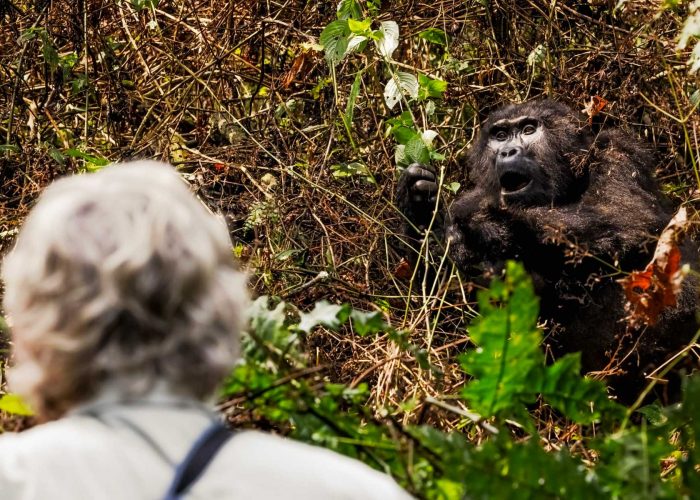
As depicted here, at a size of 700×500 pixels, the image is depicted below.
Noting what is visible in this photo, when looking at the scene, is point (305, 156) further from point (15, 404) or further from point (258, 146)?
point (15, 404)

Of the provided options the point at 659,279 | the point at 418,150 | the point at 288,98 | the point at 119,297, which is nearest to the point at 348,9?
the point at 418,150

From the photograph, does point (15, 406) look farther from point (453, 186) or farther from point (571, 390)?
point (453, 186)

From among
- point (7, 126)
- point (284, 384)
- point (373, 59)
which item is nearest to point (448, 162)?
point (373, 59)

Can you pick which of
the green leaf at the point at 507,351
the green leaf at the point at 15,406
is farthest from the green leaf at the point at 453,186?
the green leaf at the point at 15,406

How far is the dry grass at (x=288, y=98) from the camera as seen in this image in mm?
4609

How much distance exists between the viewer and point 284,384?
87.7 inches

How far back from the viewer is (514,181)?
4977 mm

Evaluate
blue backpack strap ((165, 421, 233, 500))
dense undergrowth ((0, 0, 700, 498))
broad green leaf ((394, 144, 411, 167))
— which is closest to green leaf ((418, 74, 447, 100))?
dense undergrowth ((0, 0, 700, 498))

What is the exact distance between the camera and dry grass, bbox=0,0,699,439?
4609mm

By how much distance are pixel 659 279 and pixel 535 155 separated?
1878 mm

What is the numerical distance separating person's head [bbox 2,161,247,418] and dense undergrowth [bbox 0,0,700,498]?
6.75 feet

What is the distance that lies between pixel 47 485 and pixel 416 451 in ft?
3.13

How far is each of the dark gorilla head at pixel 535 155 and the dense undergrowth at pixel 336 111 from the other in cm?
18

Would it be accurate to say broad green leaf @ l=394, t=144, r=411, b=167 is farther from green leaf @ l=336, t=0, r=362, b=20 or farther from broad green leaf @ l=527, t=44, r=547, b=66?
broad green leaf @ l=527, t=44, r=547, b=66
